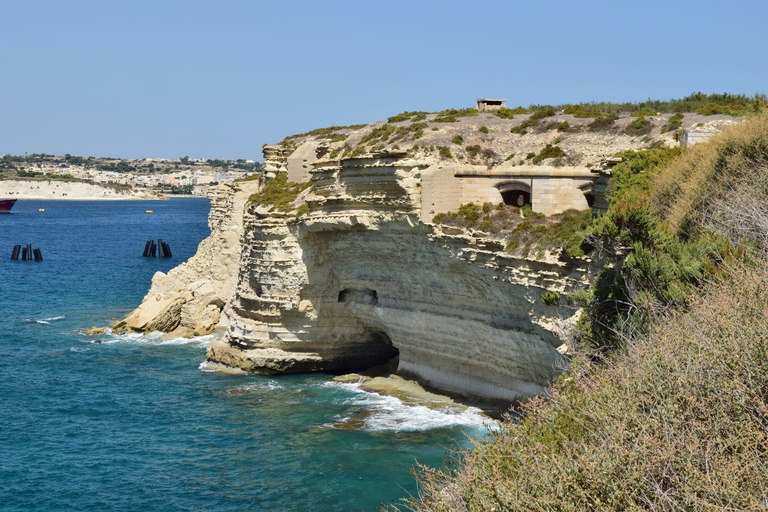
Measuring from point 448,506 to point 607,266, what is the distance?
13.2 meters

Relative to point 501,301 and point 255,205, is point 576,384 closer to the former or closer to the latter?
point 501,301

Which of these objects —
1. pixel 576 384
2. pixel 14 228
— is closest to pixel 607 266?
pixel 576 384

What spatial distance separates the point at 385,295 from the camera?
127 feet

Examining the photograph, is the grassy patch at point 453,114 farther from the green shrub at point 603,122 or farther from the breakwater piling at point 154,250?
the breakwater piling at point 154,250

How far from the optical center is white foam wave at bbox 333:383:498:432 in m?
31.9

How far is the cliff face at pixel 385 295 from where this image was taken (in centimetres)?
3172

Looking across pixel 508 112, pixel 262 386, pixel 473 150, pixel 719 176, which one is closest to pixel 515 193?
pixel 473 150

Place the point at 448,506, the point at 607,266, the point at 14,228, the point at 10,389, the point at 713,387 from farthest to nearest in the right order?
the point at 14,228 < the point at 10,389 < the point at 607,266 < the point at 448,506 < the point at 713,387

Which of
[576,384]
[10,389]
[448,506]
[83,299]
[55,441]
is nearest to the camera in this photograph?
[448,506]

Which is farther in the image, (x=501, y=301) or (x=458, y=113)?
(x=458, y=113)

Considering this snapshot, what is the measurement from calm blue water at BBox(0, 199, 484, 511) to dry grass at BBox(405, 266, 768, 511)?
454 inches

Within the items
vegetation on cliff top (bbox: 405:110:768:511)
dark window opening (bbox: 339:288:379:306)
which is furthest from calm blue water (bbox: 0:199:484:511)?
vegetation on cliff top (bbox: 405:110:768:511)

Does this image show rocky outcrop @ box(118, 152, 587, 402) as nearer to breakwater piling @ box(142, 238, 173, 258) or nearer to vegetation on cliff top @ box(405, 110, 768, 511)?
vegetation on cliff top @ box(405, 110, 768, 511)

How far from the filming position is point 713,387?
13.0 meters
